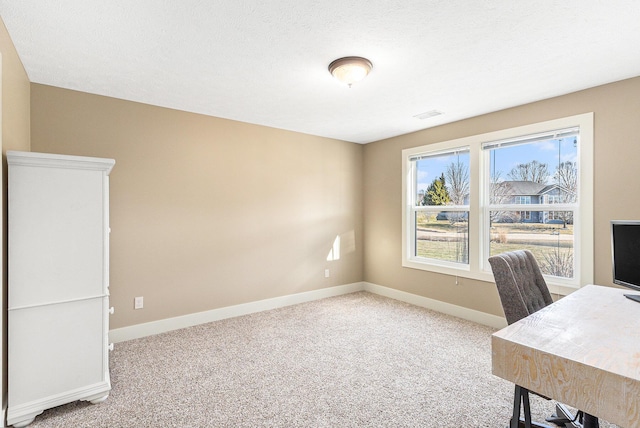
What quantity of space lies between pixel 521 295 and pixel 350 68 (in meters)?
1.92

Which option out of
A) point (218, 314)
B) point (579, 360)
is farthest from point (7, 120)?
point (579, 360)

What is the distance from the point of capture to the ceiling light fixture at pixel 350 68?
2393 mm

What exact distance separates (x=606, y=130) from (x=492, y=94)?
3.31ft

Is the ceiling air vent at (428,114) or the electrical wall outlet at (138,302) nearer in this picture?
the electrical wall outlet at (138,302)

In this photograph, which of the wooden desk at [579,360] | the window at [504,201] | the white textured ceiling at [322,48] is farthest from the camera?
the window at [504,201]

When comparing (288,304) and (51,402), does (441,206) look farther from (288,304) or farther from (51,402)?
(51,402)

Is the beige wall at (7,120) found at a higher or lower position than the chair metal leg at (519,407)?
higher

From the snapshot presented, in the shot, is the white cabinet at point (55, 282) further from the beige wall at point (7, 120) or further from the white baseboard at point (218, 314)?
the white baseboard at point (218, 314)

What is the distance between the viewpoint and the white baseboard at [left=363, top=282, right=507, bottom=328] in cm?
363

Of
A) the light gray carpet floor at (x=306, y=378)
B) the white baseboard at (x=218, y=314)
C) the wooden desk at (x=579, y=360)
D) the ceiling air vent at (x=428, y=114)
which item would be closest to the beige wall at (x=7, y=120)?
the light gray carpet floor at (x=306, y=378)

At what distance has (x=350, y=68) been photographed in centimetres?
242

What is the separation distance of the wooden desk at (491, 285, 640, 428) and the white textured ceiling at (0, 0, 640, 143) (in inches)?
67.7

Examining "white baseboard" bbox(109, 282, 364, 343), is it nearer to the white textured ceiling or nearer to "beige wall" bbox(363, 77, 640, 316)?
"beige wall" bbox(363, 77, 640, 316)

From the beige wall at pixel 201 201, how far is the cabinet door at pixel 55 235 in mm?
1092
